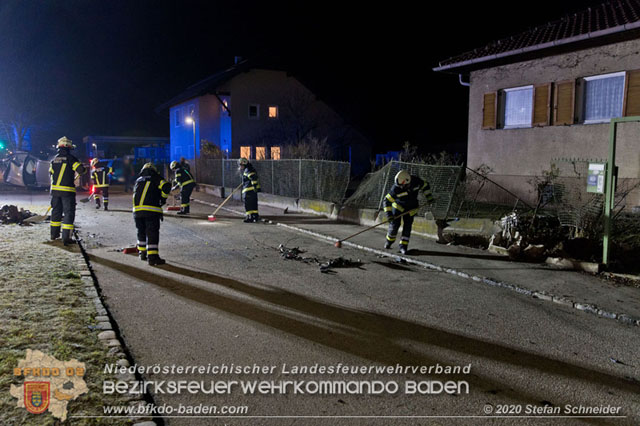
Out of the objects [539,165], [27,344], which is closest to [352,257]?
[27,344]

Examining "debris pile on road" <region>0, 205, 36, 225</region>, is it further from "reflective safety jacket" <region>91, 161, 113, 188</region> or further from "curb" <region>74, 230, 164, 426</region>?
"curb" <region>74, 230, 164, 426</region>

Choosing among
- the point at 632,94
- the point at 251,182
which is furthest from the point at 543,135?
the point at 251,182

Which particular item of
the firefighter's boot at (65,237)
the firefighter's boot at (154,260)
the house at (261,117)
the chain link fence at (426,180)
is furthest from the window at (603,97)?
the house at (261,117)

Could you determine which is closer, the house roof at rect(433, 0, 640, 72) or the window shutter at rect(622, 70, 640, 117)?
the window shutter at rect(622, 70, 640, 117)

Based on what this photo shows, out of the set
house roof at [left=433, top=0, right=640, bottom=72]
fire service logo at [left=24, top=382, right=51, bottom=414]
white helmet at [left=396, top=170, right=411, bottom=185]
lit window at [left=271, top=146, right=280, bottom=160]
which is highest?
house roof at [left=433, top=0, right=640, bottom=72]

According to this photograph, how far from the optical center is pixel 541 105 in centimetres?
1361

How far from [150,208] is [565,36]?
11.0m

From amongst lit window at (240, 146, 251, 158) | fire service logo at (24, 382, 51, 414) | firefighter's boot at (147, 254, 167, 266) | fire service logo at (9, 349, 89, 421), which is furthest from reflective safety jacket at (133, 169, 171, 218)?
lit window at (240, 146, 251, 158)

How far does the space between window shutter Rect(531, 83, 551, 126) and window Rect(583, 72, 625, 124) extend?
91cm

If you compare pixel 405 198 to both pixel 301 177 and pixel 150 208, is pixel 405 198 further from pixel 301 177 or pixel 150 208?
pixel 301 177

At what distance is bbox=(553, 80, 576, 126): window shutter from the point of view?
42.1 feet

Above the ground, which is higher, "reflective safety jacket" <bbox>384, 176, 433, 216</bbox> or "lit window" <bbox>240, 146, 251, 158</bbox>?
"lit window" <bbox>240, 146, 251, 158</bbox>

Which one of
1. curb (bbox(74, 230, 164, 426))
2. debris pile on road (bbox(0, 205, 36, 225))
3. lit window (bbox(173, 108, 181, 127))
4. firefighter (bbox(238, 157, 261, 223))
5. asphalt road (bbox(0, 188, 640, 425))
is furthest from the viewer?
lit window (bbox(173, 108, 181, 127))

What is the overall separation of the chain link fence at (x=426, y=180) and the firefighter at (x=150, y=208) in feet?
16.3
